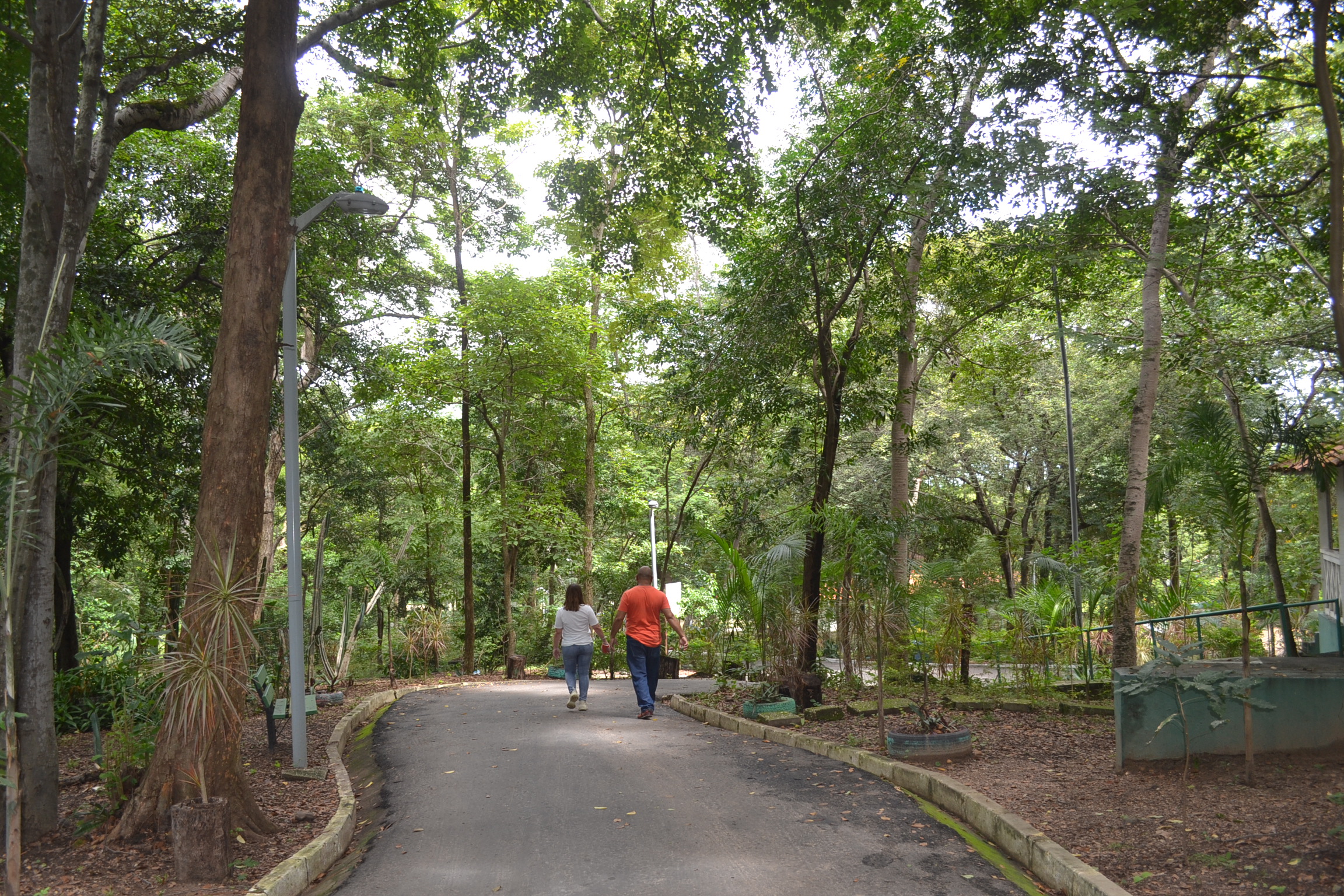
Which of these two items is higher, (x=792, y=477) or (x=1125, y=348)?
(x=1125, y=348)

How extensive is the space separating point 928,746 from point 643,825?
3040 mm

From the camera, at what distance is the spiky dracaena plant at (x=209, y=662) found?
5.18 meters

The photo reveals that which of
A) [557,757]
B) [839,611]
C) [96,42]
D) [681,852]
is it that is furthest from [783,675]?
[96,42]

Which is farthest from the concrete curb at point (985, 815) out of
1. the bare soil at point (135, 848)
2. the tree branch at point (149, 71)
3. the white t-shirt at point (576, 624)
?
the tree branch at point (149, 71)

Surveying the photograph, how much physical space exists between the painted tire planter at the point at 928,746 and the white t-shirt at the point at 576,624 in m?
4.94

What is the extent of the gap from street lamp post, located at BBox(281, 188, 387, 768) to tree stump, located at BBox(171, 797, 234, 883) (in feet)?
6.67

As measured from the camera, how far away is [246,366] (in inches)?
241

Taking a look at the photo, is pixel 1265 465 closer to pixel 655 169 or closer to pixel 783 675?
pixel 783 675

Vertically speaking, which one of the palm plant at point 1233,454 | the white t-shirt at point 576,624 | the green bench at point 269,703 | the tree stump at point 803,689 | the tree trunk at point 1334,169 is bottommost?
the tree stump at point 803,689

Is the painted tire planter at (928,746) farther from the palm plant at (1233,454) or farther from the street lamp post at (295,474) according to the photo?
the street lamp post at (295,474)

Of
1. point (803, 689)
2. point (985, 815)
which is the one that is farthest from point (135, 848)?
point (803, 689)

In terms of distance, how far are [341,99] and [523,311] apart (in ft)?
25.6

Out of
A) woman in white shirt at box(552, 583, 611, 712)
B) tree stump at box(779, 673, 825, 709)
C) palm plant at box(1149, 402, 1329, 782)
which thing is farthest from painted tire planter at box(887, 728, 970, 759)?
woman in white shirt at box(552, 583, 611, 712)

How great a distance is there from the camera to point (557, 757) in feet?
28.1
